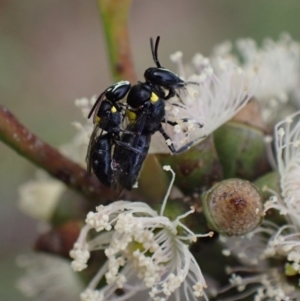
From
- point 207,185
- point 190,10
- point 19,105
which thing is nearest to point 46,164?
point 207,185

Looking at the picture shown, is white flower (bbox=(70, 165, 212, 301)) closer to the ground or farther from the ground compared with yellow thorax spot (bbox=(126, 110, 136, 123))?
closer to the ground

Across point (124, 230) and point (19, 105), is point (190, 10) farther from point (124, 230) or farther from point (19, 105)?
point (124, 230)

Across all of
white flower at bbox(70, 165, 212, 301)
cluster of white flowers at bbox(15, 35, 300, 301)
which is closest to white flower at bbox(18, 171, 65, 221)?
cluster of white flowers at bbox(15, 35, 300, 301)

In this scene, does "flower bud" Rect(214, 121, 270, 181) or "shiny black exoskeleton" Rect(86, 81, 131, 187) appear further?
"flower bud" Rect(214, 121, 270, 181)

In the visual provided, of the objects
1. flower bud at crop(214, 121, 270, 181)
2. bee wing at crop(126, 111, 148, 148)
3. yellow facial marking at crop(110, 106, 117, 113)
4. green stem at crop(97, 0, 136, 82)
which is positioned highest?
green stem at crop(97, 0, 136, 82)

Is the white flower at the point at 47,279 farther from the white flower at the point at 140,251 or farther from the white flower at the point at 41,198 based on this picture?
the white flower at the point at 140,251

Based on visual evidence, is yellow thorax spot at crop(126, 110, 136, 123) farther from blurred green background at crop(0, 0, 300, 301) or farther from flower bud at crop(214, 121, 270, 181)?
blurred green background at crop(0, 0, 300, 301)

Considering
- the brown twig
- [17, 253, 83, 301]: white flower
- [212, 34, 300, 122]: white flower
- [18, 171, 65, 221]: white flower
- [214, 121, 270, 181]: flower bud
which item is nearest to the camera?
the brown twig

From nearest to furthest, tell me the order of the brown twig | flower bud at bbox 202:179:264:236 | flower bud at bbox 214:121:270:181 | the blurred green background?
flower bud at bbox 202:179:264:236, the brown twig, flower bud at bbox 214:121:270:181, the blurred green background
